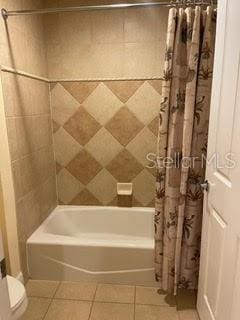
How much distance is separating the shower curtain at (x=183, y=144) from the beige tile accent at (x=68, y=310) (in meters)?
0.57

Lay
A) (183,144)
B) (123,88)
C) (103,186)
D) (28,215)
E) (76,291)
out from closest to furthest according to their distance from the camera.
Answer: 1. (183,144)
2. (76,291)
3. (28,215)
4. (123,88)
5. (103,186)

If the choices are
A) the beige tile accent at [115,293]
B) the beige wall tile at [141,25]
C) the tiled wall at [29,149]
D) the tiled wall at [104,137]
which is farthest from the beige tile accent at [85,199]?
the beige wall tile at [141,25]

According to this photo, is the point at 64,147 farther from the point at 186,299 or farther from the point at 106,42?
the point at 186,299

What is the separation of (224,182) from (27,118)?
5.11ft

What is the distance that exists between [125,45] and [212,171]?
153 centimetres

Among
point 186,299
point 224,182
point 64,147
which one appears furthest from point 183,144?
point 64,147

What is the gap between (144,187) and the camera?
2512 mm

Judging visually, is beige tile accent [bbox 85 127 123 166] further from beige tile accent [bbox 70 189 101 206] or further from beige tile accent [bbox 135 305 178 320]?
beige tile accent [bbox 135 305 178 320]

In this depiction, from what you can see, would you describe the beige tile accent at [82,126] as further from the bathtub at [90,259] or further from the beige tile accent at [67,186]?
the bathtub at [90,259]

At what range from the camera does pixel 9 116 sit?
1.71 m

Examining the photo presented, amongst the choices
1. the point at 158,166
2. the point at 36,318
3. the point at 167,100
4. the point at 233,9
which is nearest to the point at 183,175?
the point at 158,166

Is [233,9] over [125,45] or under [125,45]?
under

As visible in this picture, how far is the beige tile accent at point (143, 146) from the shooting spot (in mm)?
2397

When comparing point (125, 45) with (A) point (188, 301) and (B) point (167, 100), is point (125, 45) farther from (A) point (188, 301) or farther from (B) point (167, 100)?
(A) point (188, 301)
